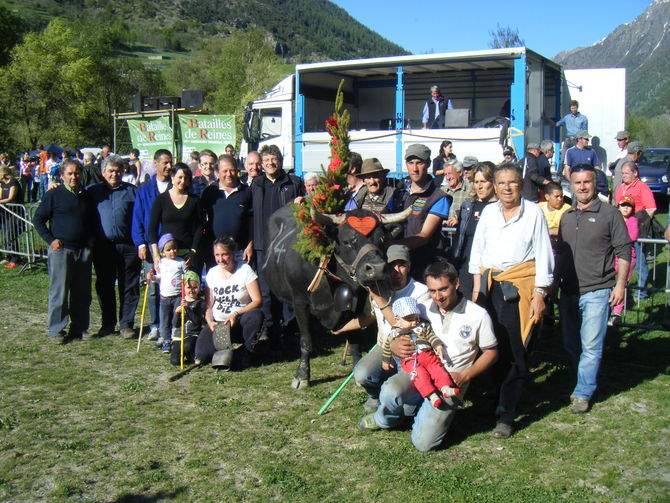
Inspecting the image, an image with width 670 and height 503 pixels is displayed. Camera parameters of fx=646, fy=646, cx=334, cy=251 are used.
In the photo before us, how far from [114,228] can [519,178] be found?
5.03 m

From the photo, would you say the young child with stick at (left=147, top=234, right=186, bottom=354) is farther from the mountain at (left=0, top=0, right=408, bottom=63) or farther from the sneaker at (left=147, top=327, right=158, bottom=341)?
the mountain at (left=0, top=0, right=408, bottom=63)

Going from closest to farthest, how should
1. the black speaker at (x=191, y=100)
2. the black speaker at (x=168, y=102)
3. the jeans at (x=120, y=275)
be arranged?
the jeans at (x=120, y=275)
the black speaker at (x=191, y=100)
the black speaker at (x=168, y=102)

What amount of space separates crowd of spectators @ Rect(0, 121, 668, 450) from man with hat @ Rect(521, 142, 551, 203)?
1.45 m

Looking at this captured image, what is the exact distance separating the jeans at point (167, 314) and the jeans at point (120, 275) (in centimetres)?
75

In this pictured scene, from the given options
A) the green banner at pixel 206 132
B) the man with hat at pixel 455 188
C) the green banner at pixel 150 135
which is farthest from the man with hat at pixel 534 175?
the green banner at pixel 150 135

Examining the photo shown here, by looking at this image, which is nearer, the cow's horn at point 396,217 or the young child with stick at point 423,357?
the young child with stick at point 423,357

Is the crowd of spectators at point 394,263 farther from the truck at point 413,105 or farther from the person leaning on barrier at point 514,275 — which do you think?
the truck at point 413,105

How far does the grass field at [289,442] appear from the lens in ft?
13.7

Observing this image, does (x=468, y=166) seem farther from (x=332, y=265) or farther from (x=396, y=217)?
(x=332, y=265)

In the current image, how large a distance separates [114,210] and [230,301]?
206 cm

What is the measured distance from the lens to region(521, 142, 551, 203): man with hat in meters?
10.8

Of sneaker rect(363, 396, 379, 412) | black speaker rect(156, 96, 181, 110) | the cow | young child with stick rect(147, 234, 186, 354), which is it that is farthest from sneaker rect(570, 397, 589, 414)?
black speaker rect(156, 96, 181, 110)

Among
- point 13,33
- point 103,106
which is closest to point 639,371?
point 103,106

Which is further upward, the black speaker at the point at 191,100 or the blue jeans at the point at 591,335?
the black speaker at the point at 191,100
